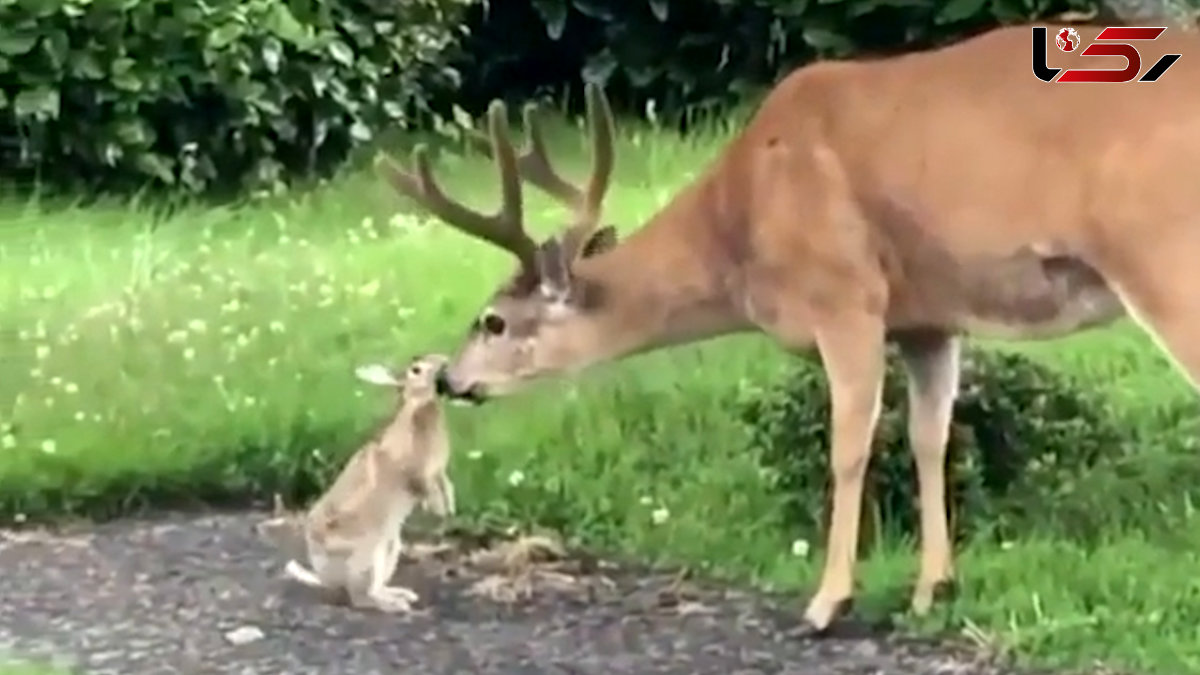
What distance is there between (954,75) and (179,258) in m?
5.28

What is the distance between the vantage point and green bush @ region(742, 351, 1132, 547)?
26.0 feet

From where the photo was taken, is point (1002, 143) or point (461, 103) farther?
point (461, 103)

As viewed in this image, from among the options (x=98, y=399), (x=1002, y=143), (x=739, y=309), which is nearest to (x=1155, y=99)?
(x=1002, y=143)

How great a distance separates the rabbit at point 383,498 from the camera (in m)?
7.23

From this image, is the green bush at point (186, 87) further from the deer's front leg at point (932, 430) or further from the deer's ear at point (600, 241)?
the deer's front leg at point (932, 430)

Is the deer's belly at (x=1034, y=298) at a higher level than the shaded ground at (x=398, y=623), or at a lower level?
higher

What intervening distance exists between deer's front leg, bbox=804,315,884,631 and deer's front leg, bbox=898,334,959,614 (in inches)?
12.5

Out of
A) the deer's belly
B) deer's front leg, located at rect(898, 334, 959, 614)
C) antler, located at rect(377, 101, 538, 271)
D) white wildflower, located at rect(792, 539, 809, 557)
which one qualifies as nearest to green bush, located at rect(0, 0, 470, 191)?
antler, located at rect(377, 101, 538, 271)

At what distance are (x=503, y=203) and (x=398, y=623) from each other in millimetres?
1154

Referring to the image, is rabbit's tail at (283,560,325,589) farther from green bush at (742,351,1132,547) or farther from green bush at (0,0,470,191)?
green bush at (0,0,470,191)

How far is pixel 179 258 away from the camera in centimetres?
1158

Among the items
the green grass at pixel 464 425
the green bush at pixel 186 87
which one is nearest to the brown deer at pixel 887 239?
the green grass at pixel 464 425

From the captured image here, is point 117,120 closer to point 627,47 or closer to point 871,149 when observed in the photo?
point 627,47

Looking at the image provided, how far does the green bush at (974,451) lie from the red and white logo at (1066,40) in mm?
1295
